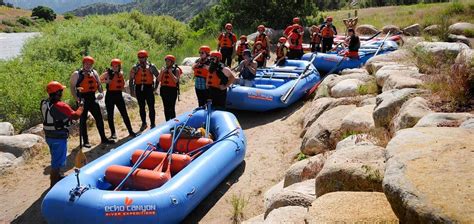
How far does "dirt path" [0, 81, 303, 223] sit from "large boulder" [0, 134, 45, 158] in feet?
0.53

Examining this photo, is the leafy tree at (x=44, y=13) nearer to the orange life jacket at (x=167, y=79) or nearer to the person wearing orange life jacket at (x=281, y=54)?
the person wearing orange life jacket at (x=281, y=54)

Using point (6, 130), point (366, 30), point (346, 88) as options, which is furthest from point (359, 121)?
point (366, 30)

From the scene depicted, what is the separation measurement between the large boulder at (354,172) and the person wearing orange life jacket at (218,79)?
447 centimetres

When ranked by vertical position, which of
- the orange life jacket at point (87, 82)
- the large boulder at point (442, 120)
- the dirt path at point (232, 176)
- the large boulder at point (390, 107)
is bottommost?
the dirt path at point (232, 176)

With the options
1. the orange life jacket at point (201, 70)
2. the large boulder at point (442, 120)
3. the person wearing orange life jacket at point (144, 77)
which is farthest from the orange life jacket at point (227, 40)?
the large boulder at point (442, 120)

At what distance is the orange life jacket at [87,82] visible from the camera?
7.34m

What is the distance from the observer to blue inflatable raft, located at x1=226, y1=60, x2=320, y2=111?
941 cm

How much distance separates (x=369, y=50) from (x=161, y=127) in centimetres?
836

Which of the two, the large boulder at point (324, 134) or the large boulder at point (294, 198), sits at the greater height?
the large boulder at point (294, 198)

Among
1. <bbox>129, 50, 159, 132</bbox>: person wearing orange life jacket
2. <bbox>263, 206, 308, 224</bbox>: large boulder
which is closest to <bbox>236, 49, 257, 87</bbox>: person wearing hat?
<bbox>129, 50, 159, 132</bbox>: person wearing orange life jacket

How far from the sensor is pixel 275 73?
11.0m

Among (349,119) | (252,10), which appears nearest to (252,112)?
(349,119)

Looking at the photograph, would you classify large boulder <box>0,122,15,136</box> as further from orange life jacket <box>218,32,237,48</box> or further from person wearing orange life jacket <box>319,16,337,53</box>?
person wearing orange life jacket <box>319,16,337,53</box>

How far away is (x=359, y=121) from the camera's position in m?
6.26
